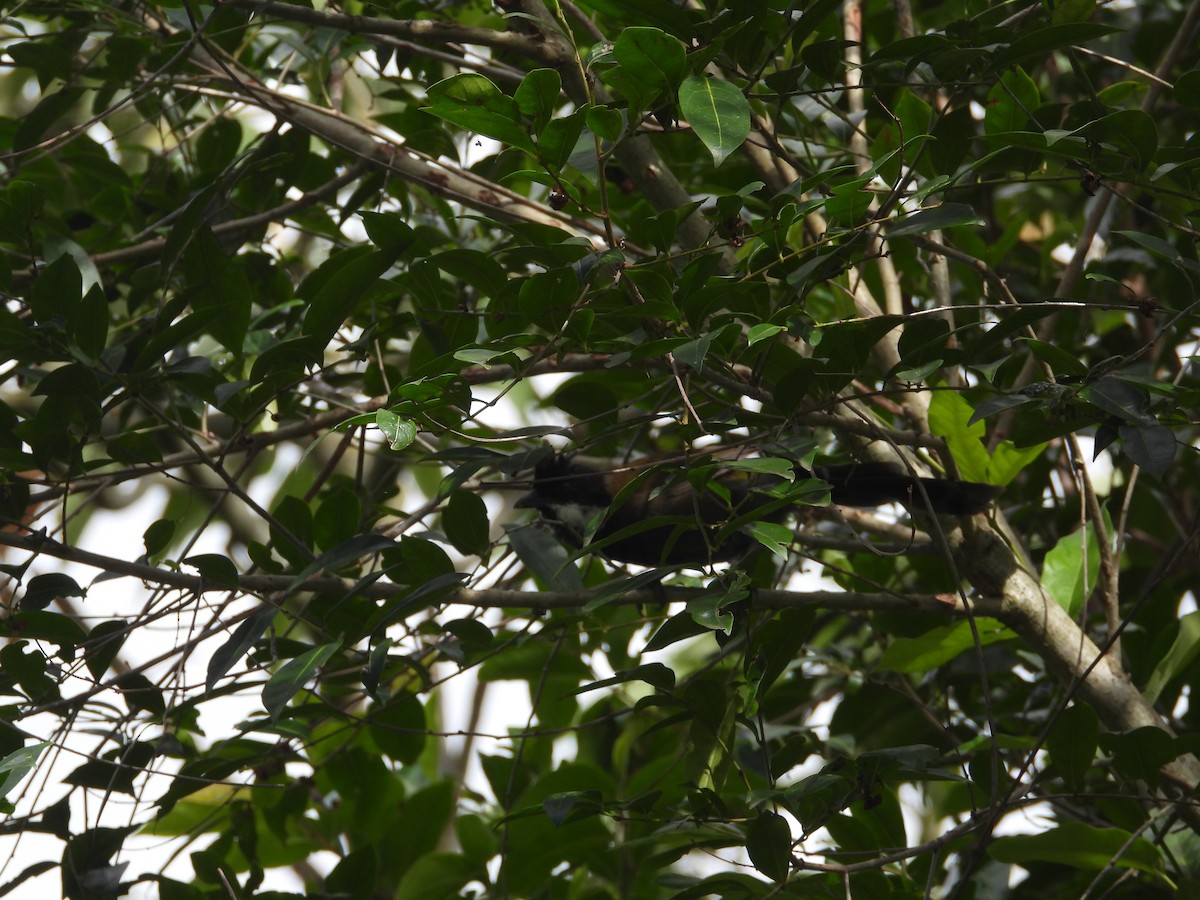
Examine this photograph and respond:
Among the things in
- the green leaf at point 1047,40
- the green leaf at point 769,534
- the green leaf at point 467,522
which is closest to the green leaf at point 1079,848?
the green leaf at point 769,534

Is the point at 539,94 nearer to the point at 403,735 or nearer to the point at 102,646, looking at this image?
the point at 102,646

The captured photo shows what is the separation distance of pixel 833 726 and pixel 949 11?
1.90 meters

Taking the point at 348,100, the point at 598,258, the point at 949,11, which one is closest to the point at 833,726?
the point at 598,258

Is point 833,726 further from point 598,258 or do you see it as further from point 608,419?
point 598,258

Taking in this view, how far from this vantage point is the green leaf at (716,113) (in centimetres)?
129

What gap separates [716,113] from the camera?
133 cm

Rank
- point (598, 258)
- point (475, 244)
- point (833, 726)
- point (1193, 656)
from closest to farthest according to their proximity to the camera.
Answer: point (598, 258) < point (1193, 656) < point (833, 726) < point (475, 244)

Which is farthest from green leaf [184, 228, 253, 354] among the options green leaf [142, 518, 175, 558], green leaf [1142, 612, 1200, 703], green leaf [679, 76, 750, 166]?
green leaf [1142, 612, 1200, 703]

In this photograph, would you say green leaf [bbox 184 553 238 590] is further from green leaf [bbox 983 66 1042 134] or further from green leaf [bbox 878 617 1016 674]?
green leaf [bbox 983 66 1042 134]

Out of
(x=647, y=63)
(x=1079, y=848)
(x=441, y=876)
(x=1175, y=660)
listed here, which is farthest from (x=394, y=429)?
(x=1175, y=660)

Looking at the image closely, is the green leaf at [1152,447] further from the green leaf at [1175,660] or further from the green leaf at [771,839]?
the green leaf at [1175,660]

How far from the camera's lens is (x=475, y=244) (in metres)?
2.78

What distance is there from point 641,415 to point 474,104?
633mm

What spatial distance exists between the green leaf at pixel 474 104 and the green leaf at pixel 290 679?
2.51 ft
